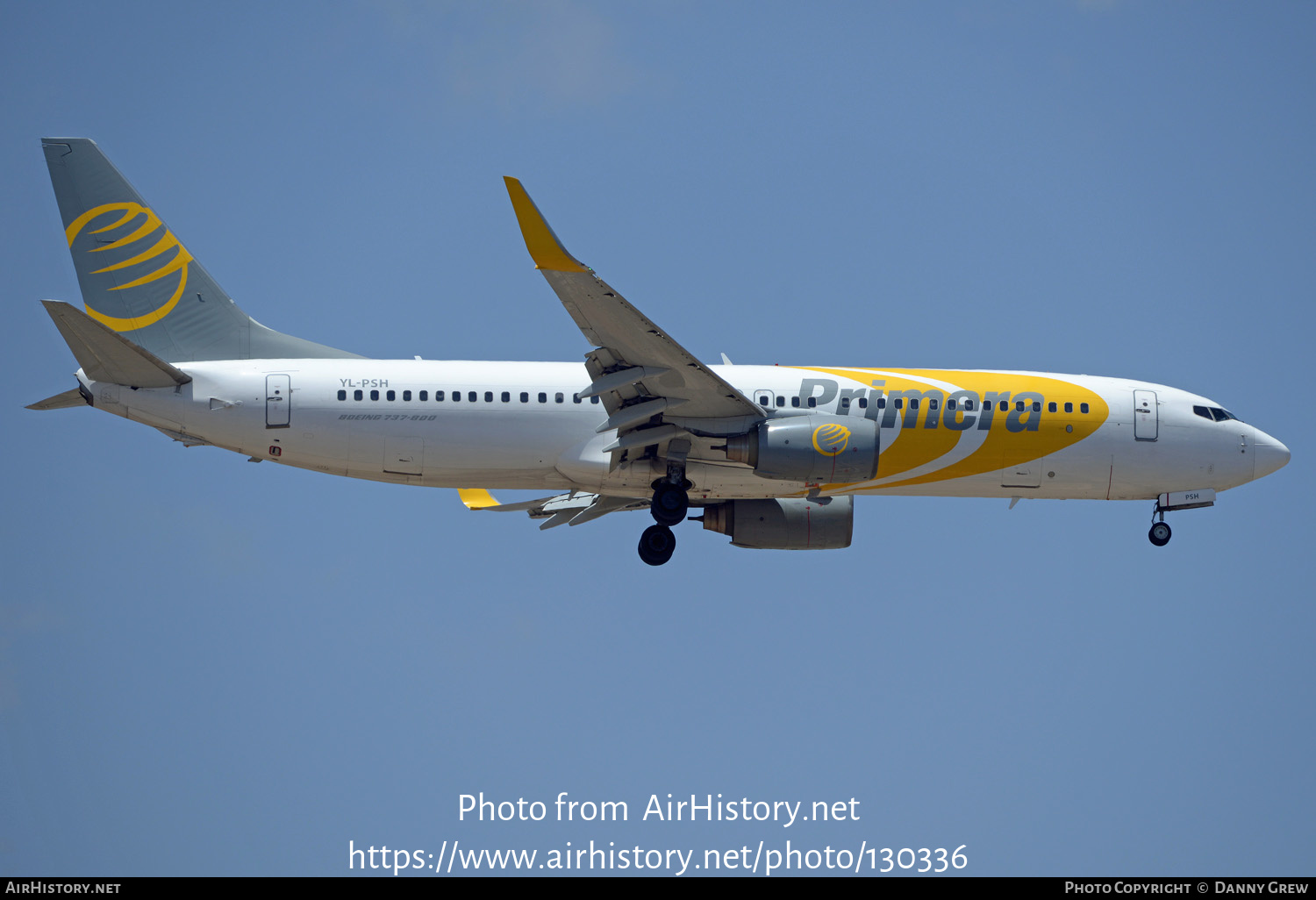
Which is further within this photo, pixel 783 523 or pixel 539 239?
pixel 783 523

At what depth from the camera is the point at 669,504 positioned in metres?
27.6

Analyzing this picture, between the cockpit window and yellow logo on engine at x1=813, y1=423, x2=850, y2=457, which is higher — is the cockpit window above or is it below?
above

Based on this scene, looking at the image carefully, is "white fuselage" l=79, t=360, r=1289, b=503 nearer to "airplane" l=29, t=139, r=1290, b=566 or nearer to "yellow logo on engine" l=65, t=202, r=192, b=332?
"airplane" l=29, t=139, r=1290, b=566

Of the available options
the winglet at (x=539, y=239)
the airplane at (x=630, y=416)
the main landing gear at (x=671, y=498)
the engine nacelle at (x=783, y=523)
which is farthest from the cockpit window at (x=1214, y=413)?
the winglet at (x=539, y=239)

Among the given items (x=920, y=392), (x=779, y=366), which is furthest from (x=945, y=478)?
(x=779, y=366)

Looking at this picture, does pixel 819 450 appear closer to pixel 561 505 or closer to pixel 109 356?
pixel 561 505

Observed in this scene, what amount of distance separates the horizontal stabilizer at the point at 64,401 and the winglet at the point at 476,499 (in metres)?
9.37

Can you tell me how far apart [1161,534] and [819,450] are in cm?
861

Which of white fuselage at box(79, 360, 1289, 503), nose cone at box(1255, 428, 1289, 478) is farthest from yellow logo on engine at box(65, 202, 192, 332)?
nose cone at box(1255, 428, 1289, 478)

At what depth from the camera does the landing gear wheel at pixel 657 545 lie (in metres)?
28.8

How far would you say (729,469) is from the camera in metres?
27.7

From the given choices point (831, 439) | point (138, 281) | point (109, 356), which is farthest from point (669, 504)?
point (138, 281)

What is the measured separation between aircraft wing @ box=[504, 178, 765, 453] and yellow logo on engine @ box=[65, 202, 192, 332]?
918 centimetres

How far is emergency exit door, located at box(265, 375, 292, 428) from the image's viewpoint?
26.7 metres
